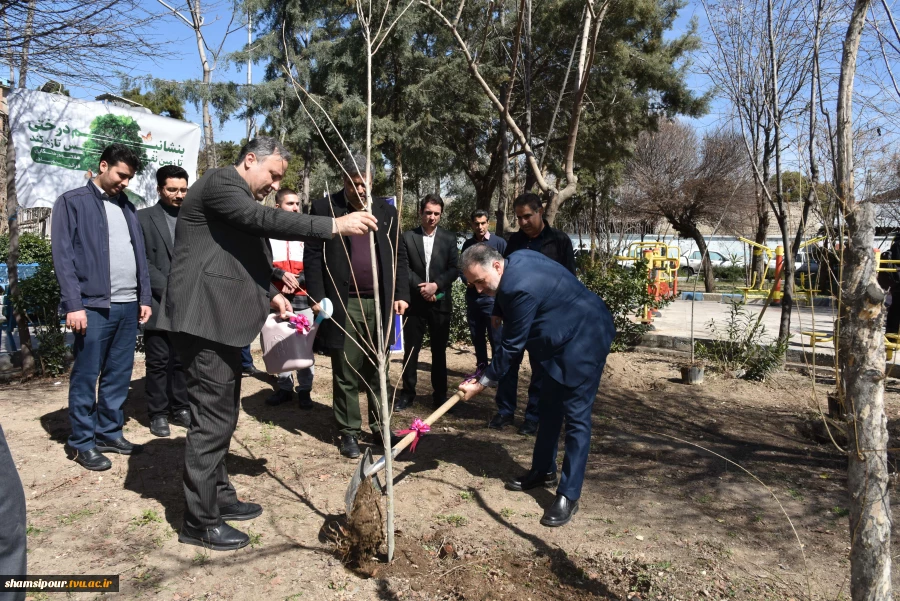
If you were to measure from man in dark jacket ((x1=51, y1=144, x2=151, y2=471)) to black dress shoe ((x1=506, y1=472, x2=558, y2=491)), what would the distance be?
2.42 metres

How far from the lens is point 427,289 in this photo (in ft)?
17.0

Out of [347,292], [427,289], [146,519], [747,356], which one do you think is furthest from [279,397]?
[747,356]

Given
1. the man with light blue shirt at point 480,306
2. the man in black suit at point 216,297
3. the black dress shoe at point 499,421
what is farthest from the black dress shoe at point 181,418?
the man with light blue shirt at point 480,306

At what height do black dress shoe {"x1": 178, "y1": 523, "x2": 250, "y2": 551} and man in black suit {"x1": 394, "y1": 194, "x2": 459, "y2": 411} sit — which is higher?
man in black suit {"x1": 394, "y1": 194, "x2": 459, "y2": 411}

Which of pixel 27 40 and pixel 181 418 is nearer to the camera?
pixel 181 418

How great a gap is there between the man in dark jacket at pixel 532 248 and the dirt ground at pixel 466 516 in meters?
0.15

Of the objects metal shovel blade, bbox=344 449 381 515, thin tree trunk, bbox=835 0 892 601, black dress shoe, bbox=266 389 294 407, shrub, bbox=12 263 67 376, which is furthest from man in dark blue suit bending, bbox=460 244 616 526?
shrub, bbox=12 263 67 376

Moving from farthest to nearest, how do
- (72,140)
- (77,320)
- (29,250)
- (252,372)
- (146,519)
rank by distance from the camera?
(29,250) < (72,140) < (252,372) < (77,320) < (146,519)

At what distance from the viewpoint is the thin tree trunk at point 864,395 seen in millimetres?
1921

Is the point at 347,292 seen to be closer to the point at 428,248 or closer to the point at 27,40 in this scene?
the point at 428,248

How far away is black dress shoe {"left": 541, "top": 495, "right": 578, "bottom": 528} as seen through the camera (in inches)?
130

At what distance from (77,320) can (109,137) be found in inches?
162

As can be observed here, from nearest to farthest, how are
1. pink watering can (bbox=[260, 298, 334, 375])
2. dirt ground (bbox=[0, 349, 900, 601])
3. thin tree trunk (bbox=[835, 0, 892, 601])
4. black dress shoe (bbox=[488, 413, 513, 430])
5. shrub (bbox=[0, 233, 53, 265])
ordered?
thin tree trunk (bbox=[835, 0, 892, 601]) < dirt ground (bbox=[0, 349, 900, 601]) < pink watering can (bbox=[260, 298, 334, 375]) < black dress shoe (bbox=[488, 413, 513, 430]) < shrub (bbox=[0, 233, 53, 265])

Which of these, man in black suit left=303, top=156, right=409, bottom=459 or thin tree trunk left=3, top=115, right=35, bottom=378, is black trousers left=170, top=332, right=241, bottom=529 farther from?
thin tree trunk left=3, top=115, right=35, bottom=378
